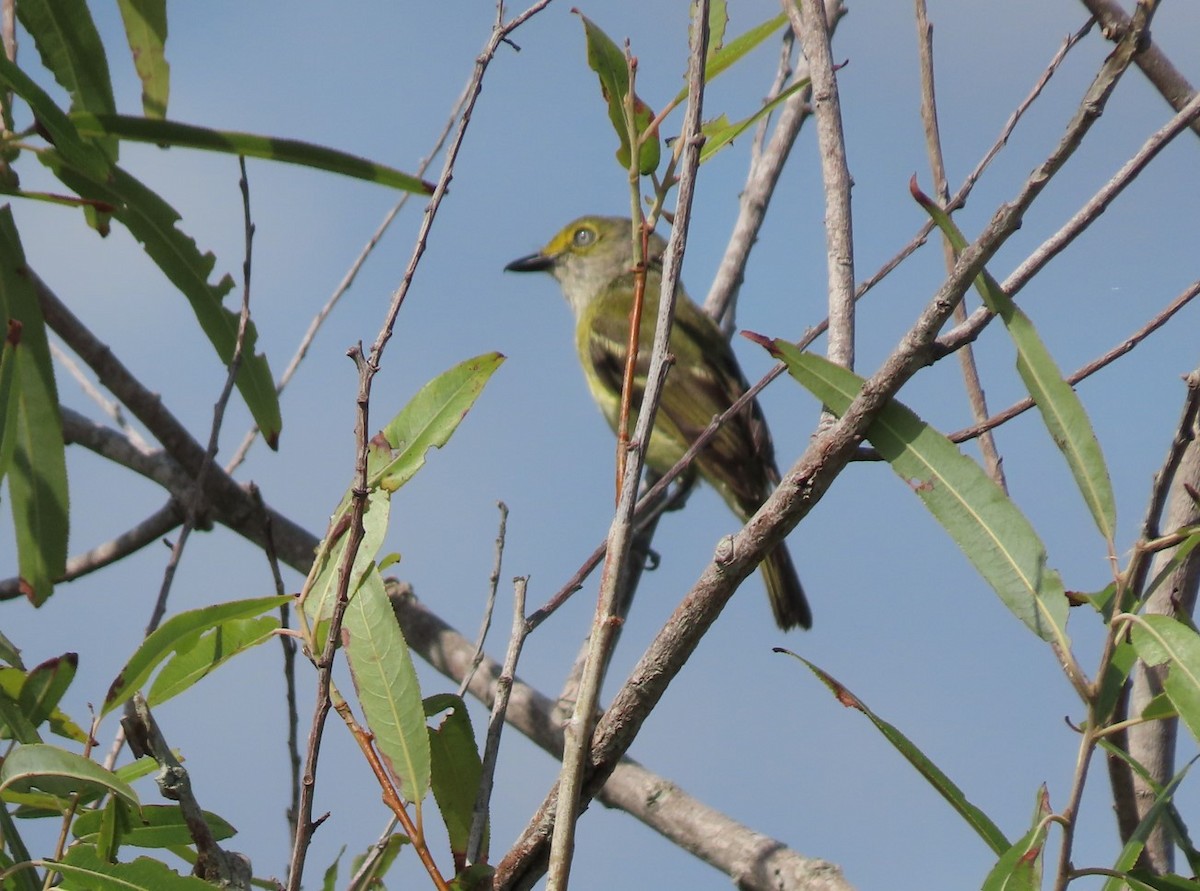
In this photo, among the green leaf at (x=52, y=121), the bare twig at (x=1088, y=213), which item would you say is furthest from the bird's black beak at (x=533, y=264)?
the bare twig at (x=1088, y=213)

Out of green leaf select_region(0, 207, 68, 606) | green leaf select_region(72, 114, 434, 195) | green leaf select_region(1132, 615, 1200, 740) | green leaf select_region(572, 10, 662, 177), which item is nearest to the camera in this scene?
green leaf select_region(1132, 615, 1200, 740)

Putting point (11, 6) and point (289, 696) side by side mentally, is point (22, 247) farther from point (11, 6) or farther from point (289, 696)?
point (289, 696)

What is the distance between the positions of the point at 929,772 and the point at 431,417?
31.8 inches

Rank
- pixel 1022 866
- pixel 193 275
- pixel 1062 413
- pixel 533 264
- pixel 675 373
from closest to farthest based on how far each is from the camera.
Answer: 1. pixel 1022 866
2. pixel 1062 413
3. pixel 193 275
4. pixel 675 373
5. pixel 533 264

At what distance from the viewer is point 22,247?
106 inches

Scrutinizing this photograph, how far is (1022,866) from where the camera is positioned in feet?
4.99

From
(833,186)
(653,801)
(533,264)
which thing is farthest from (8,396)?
(533,264)

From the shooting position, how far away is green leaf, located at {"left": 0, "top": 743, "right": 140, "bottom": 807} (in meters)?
1.56

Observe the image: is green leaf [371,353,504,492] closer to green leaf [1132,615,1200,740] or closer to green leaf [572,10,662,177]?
green leaf [572,10,662,177]

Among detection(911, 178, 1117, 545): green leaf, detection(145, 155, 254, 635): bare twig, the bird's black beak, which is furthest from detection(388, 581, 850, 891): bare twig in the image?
the bird's black beak

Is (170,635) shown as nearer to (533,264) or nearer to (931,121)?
(931,121)

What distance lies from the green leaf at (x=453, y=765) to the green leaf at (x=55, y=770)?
39 cm

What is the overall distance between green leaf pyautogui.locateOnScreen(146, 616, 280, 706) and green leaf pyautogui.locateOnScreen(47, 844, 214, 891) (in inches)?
10.0

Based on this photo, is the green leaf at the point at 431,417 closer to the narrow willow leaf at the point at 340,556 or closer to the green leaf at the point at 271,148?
the narrow willow leaf at the point at 340,556
